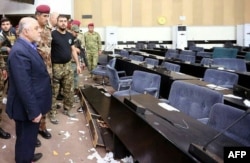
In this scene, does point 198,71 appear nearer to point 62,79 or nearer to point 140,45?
point 62,79

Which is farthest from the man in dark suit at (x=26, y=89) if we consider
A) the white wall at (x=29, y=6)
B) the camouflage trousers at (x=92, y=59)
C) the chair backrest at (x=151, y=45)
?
the chair backrest at (x=151, y=45)

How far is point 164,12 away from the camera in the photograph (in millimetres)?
11945

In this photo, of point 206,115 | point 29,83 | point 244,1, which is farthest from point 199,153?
point 244,1

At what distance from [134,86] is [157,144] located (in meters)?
2.33

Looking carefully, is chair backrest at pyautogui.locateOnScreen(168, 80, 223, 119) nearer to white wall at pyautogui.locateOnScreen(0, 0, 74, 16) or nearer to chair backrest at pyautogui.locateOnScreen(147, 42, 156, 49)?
white wall at pyautogui.locateOnScreen(0, 0, 74, 16)

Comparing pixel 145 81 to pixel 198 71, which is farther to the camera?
pixel 198 71

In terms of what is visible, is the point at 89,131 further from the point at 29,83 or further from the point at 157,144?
the point at 157,144

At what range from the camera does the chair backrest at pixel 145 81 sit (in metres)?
3.69

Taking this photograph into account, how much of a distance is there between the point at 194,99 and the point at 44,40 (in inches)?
74.5

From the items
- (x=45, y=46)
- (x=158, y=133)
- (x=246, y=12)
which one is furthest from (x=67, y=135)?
(x=246, y=12)

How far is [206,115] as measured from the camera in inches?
101

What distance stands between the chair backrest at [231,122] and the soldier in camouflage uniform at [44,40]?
1885mm

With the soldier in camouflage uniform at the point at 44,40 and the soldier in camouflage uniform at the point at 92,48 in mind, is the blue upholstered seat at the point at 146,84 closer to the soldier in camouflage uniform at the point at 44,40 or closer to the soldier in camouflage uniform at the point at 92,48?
the soldier in camouflage uniform at the point at 44,40

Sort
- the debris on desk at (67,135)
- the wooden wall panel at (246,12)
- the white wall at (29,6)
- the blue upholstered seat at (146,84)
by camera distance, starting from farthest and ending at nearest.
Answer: the wooden wall panel at (246,12)
the white wall at (29,6)
the blue upholstered seat at (146,84)
the debris on desk at (67,135)
